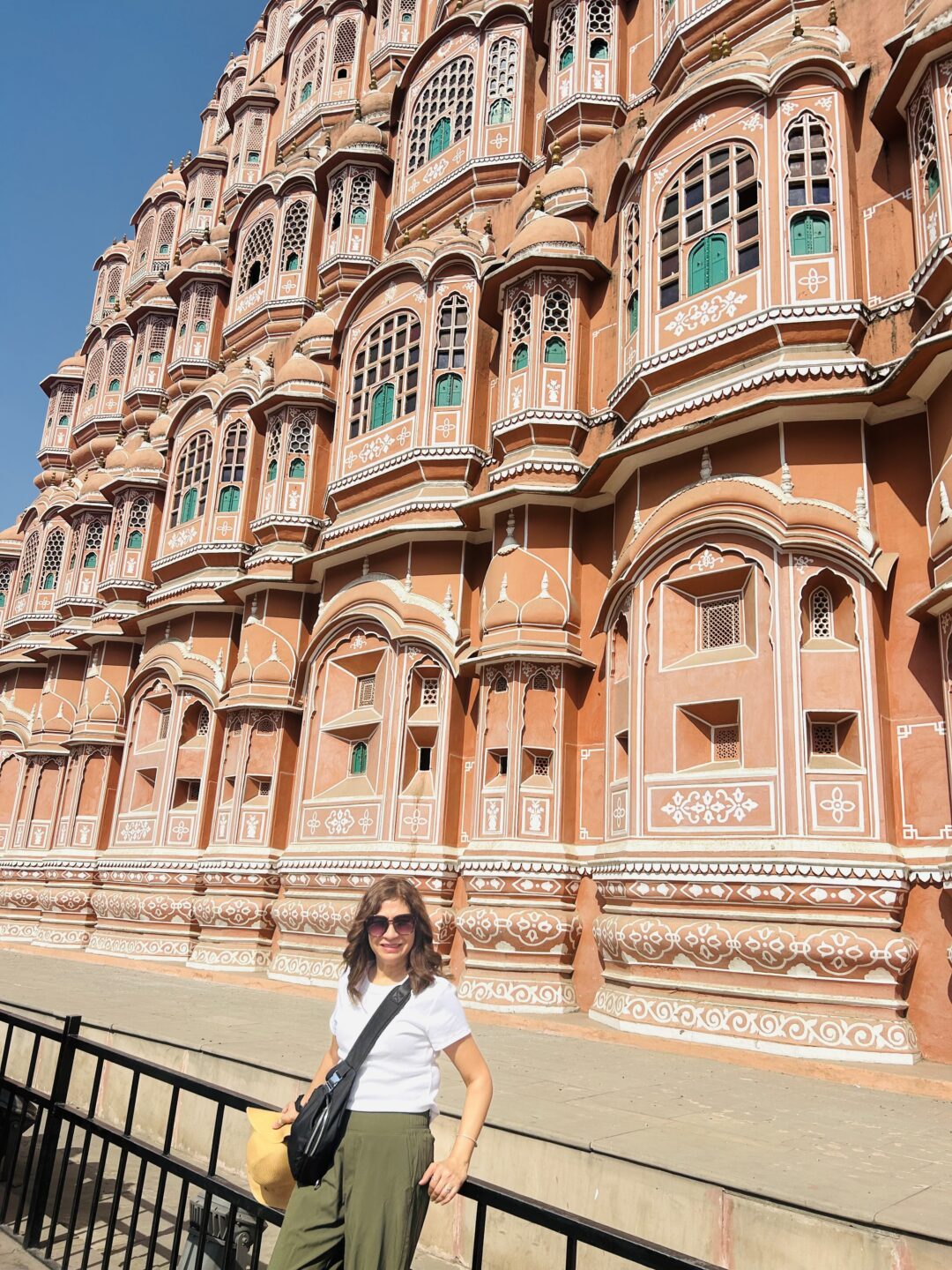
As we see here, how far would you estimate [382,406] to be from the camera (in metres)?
16.1

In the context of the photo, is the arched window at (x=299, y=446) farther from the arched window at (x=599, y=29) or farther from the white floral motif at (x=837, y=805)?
the white floral motif at (x=837, y=805)

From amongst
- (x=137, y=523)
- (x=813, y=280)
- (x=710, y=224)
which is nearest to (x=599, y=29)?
(x=710, y=224)

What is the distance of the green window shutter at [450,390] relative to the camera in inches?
591

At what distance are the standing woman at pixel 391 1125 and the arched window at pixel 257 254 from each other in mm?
22276

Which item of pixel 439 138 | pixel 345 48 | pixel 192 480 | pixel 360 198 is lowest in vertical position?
pixel 192 480

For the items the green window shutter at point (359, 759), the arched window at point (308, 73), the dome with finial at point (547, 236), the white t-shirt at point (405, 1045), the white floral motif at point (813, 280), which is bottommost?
the white t-shirt at point (405, 1045)

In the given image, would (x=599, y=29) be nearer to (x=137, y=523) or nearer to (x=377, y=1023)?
(x=137, y=523)

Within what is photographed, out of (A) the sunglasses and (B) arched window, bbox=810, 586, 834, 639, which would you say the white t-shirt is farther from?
(B) arched window, bbox=810, 586, 834, 639

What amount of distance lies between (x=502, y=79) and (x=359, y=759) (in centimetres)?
1288

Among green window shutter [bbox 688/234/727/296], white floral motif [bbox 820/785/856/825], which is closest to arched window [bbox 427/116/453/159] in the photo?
green window shutter [bbox 688/234/727/296]

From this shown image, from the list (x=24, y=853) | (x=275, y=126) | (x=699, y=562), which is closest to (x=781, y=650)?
(x=699, y=562)

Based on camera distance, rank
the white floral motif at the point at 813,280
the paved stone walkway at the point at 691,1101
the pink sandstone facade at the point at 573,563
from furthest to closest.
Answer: the white floral motif at the point at 813,280 < the pink sandstone facade at the point at 573,563 < the paved stone walkway at the point at 691,1101

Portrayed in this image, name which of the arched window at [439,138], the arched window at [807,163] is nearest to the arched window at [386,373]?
the arched window at [439,138]

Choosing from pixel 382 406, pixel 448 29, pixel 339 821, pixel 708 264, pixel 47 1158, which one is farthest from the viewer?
pixel 448 29
